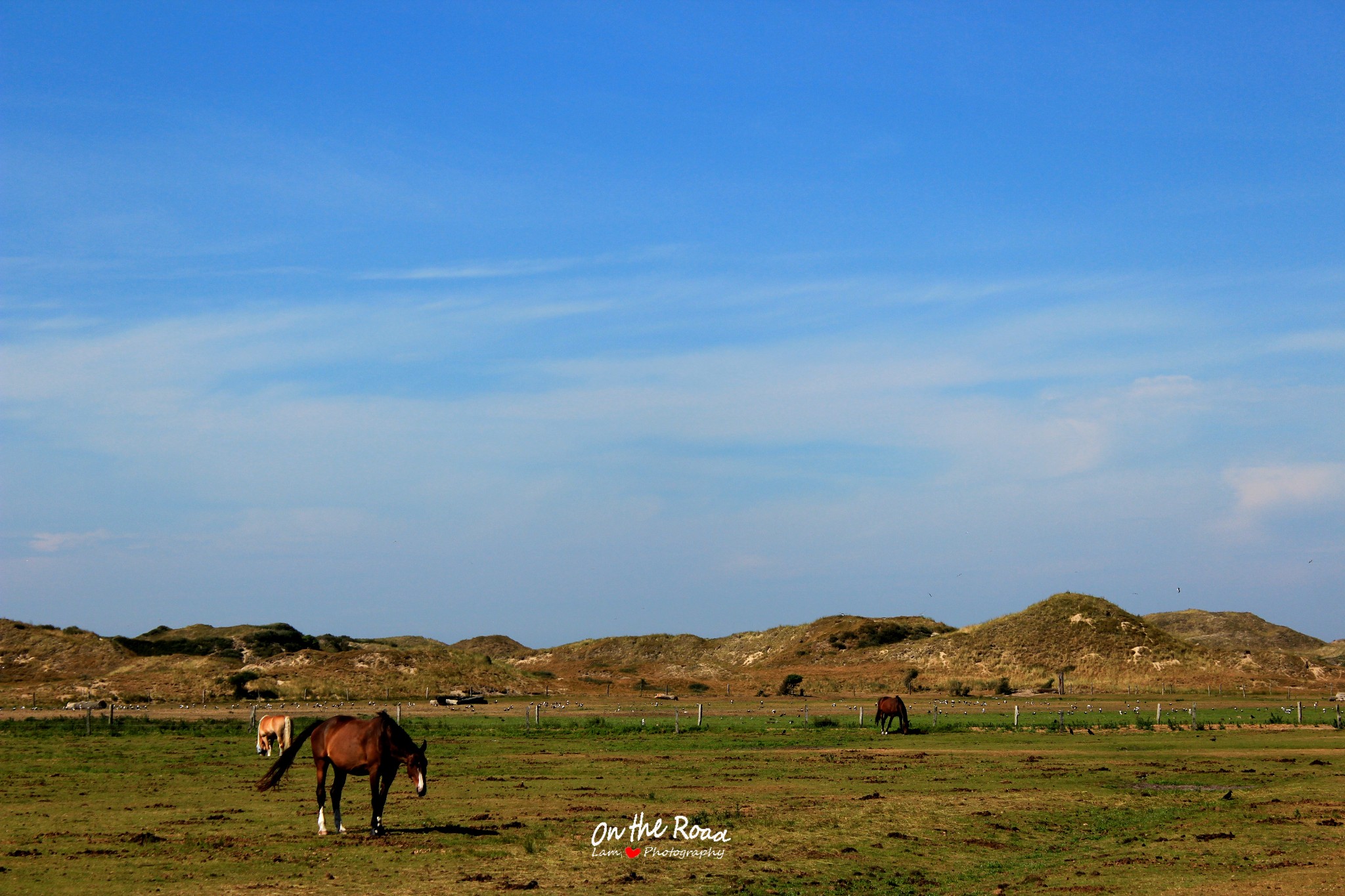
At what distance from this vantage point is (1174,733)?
172 ft

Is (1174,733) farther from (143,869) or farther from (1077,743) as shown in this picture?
(143,869)

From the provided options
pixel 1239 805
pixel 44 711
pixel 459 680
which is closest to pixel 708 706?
pixel 459 680

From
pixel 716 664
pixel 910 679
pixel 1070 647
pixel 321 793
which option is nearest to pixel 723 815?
pixel 321 793

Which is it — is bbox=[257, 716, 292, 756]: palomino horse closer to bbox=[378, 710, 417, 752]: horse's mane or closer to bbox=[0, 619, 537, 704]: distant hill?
bbox=[378, 710, 417, 752]: horse's mane

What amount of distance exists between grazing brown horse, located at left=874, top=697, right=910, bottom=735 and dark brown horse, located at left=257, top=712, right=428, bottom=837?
114 feet

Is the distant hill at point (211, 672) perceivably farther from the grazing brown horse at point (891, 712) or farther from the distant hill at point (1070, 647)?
the grazing brown horse at point (891, 712)

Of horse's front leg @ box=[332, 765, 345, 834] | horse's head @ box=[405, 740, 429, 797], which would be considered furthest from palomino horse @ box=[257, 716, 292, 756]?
horse's head @ box=[405, 740, 429, 797]

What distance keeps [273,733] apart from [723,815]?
22.5 meters

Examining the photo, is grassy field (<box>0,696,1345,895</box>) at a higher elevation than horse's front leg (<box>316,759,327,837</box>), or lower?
lower

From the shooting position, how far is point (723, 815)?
2617 centimetres

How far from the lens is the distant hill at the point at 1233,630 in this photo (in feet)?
586

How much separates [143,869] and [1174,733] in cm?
4630

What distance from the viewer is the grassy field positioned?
19.6m

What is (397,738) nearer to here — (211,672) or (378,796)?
(378,796)
